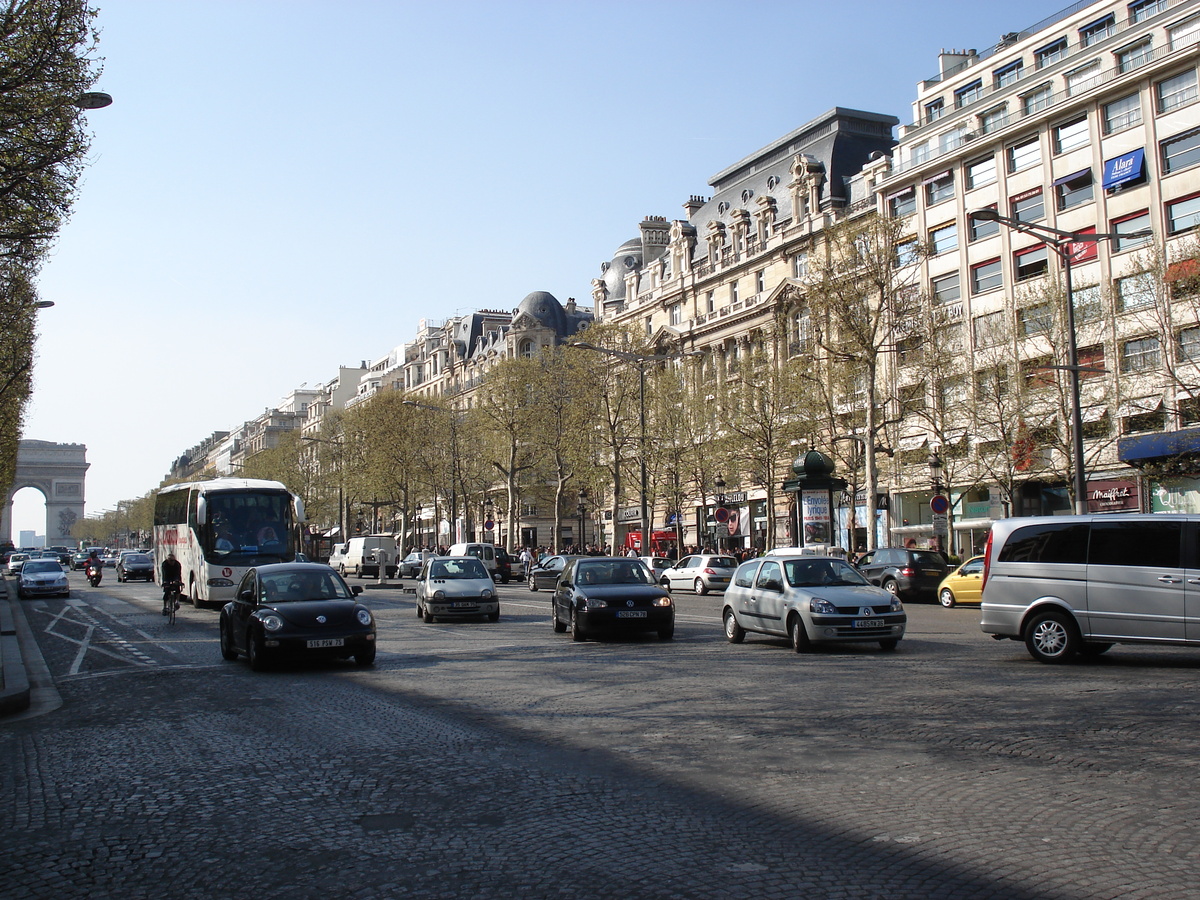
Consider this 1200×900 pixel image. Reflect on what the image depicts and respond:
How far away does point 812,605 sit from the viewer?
1606 cm

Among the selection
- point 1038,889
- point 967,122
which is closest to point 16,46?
point 1038,889

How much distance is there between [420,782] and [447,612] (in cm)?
1717

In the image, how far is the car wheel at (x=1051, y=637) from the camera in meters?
14.0

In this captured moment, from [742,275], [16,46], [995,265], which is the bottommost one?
[16,46]

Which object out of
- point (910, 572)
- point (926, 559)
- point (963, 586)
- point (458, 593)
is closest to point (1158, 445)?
point (926, 559)

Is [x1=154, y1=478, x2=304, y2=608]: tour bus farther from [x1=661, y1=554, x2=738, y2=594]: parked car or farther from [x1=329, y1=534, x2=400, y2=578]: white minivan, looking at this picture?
[x1=329, y1=534, x2=400, y2=578]: white minivan

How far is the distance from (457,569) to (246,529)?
26.5 ft

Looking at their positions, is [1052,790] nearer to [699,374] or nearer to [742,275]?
[699,374]

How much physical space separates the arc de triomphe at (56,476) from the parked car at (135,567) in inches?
5102

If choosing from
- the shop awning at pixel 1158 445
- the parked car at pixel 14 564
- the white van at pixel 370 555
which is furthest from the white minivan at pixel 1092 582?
the parked car at pixel 14 564

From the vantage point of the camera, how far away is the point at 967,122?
50.3 meters

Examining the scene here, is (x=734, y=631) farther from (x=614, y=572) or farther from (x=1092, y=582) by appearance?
(x=1092, y=582)

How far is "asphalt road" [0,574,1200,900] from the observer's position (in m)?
5.32

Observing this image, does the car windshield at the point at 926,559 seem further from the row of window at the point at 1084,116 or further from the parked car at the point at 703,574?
the row of window at the point at 1084,116
